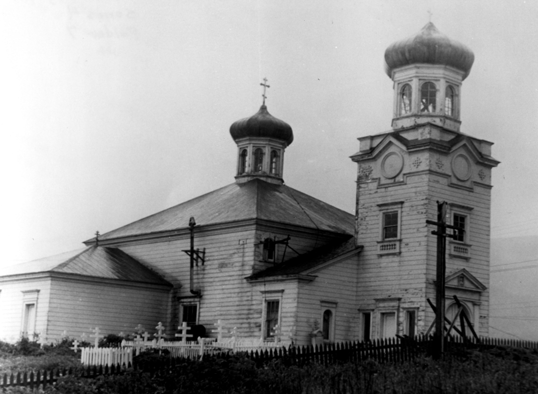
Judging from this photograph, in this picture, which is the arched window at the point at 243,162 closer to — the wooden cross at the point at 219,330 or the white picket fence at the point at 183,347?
the white picket fence at the point at 183,347

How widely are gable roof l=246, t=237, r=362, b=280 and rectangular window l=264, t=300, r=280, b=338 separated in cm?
106

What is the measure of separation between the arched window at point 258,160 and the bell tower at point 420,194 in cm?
988

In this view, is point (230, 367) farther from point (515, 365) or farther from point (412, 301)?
point (412, 301)

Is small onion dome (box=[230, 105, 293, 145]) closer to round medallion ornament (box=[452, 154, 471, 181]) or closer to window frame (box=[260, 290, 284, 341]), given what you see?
window frame (box=[260, 290, 284, 341])

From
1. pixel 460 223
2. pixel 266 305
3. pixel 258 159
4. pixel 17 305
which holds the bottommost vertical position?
pixel 17 305

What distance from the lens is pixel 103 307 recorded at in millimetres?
40594

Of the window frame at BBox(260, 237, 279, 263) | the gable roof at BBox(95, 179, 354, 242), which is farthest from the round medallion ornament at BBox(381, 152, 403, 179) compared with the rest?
the window frame at BBox(260, 237, 279, 263)

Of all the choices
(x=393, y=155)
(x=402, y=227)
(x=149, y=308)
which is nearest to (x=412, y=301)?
(x=402, y=227)

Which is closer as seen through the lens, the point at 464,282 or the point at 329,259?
the point at 464,282

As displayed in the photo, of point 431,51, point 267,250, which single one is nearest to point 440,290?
point 267,250

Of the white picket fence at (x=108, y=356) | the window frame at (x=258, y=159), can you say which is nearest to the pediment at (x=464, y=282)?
the white picket fence at (x=108, y=356)

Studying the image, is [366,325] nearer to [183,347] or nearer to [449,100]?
[183,347]

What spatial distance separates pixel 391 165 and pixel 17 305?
16930 millimetres

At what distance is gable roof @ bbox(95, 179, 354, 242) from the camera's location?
40.9m
